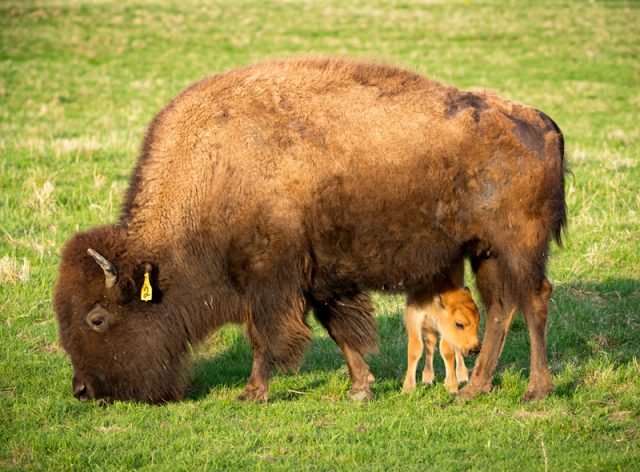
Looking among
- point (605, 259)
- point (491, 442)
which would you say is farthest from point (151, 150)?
point (605, 259)

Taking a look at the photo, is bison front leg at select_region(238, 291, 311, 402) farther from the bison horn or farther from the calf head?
the calf head

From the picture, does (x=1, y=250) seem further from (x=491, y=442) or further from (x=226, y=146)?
(x=491, y=442)

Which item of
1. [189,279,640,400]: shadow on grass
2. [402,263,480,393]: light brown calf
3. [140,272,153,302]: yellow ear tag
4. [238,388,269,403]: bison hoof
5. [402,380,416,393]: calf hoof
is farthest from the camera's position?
[189,279,640,400]: shadow on grass

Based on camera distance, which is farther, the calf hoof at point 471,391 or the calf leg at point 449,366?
the calf leg at point 449,366

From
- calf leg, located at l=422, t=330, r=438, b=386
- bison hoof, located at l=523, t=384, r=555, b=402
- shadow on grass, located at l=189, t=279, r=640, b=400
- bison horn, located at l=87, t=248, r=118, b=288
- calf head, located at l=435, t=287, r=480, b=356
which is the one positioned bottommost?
shadow on grass, located at l=189, t=279, r=640, b=400

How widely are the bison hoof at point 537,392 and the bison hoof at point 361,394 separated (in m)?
1.27

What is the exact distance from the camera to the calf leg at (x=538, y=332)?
746cm

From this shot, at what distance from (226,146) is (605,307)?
4.40m

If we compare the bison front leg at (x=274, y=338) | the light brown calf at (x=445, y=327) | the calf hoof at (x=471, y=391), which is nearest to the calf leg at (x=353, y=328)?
the light brown calf at (x=445, y=327)

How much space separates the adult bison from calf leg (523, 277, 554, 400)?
0.02m

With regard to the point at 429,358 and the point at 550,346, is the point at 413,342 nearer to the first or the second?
the point at 429,358

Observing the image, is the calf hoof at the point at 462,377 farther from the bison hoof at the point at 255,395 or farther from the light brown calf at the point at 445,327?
the bison hoof at the point at 255,395

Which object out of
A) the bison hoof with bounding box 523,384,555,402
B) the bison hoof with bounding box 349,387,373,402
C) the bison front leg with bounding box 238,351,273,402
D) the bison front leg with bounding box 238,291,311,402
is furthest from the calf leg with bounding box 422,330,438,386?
the bison front leg with bounding box 238,351,273,402

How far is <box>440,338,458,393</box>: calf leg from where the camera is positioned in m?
7.89
